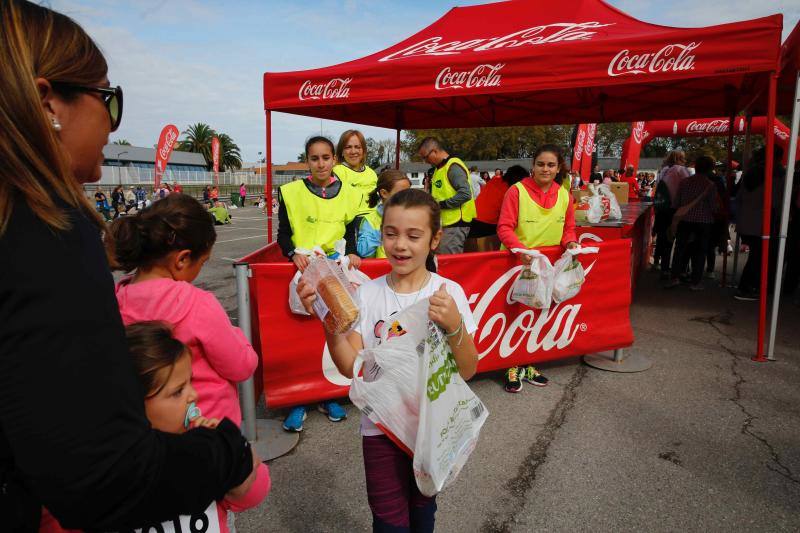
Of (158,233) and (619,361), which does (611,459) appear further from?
(158,233)

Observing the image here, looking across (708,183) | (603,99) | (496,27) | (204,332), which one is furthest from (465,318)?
(603,99)

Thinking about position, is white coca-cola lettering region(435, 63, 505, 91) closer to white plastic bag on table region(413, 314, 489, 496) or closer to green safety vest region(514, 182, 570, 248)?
green safety vest region(514, 182, 570, 248)

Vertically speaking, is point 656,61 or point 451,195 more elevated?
point 656,61

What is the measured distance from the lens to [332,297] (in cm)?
162

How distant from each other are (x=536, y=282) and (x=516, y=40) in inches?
121

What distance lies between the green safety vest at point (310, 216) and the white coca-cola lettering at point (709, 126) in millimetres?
13282

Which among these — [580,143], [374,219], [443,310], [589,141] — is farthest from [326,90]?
[589,141]

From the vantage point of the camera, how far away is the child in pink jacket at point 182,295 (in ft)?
5.58

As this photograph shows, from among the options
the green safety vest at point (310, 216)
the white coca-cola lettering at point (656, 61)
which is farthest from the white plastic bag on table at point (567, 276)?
the green safety vest at point (310, 216)

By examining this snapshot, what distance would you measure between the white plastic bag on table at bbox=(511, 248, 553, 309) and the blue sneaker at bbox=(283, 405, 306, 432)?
1938 mm

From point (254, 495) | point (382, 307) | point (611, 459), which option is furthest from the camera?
point (611, 459)

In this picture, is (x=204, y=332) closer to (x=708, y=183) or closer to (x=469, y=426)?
(x=469, y=426)

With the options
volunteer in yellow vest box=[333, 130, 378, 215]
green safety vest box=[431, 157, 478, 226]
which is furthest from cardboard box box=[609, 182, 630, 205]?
volunteer in yellow vest box=[333, 130, 378, 215]

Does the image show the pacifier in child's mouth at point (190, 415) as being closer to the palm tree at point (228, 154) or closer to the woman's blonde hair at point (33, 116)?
the woman's blonde hair at point (33, 116)
